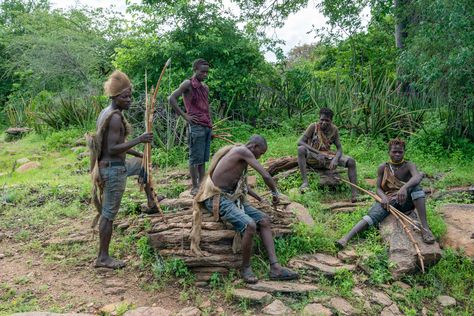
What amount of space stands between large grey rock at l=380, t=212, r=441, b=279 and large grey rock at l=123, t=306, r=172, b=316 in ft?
7.74

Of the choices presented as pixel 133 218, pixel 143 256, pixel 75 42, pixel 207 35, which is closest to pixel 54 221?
pixel 133 218

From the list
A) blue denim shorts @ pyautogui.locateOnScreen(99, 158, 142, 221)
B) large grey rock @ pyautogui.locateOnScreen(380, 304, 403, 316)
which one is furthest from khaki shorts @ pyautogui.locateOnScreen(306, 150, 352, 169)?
blue denim shorts @ pyautogui.locateOnScreen(99, 158, 142, 221)

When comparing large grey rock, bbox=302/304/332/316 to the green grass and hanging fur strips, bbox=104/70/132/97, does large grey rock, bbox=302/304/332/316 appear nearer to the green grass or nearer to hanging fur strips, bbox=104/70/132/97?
the green grass

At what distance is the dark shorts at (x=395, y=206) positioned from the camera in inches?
200

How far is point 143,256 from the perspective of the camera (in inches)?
185

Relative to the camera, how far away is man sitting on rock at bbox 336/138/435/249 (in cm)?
499

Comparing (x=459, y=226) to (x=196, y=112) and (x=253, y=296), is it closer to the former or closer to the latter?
(x=253, y=296)

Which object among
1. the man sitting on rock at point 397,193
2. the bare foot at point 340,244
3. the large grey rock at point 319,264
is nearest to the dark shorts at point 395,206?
the man sitting on rock at point 397,193

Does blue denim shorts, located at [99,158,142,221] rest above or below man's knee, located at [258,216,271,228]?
above

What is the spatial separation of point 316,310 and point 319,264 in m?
0.72

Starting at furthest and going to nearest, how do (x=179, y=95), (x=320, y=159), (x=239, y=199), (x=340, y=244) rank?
(x=320, y=159), (x=179, y=95), (x=340, y=244), (x=239, y=199)

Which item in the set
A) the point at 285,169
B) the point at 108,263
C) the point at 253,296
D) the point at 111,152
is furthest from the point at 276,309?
the point at 285,169

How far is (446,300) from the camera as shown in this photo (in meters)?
4.39

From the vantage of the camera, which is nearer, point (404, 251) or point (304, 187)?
point (404, 251)
